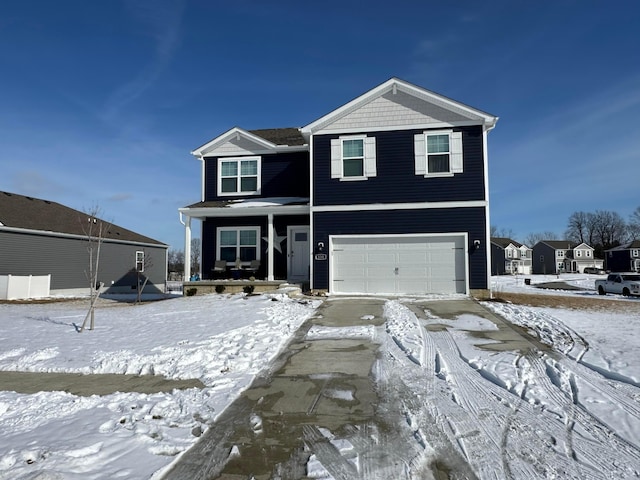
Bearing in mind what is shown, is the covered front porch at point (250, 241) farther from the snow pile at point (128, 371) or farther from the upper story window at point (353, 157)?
the snow pile at point (128, 371)

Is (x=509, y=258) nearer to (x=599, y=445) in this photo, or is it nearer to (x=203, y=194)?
(x=203, y=194)

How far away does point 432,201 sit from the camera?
14.2 m

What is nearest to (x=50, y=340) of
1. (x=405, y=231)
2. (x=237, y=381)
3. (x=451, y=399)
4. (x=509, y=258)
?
(x=237, y=381)

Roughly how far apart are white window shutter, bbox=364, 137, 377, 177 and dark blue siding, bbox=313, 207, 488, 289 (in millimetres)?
1467

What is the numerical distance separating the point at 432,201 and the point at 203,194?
32.2 ft

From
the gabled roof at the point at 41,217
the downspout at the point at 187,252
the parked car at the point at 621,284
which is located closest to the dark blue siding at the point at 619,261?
the parked car at the point at 621,284

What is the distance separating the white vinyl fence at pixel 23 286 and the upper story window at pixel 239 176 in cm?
1070

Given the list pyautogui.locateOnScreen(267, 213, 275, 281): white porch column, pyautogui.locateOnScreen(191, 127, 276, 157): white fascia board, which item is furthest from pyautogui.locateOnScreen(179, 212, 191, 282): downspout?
pyautogui.locateOnScreen(191, 127, 276, 157): white fascia board

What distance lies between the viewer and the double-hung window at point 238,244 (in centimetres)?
1691

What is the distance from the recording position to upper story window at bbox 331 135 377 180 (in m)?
14.6

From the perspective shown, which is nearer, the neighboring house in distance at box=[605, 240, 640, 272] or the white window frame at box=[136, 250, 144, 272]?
the white window frame at box=[136, 250, 144, 272]

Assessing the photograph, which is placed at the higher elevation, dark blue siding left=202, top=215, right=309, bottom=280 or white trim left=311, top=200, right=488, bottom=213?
white trim left=311, top=200, right=488, bottom=213

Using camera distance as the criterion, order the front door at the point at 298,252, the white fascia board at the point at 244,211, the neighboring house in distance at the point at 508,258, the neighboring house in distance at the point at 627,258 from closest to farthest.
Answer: the white fascia board at the point at 244,211 → the front door at the point at 298,252 → the neighboring house in distance at the point at 627,258 → the neighboring house in distance at the point at 508,258

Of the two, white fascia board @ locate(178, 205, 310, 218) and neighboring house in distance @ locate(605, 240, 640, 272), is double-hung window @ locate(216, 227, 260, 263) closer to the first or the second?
white fascia board @ locate(178, 205, 310, 218)
